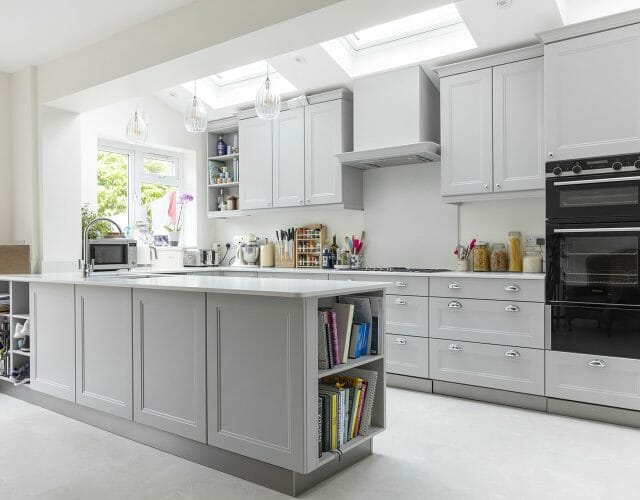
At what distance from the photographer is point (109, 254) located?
394 cm

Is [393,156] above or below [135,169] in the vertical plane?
below

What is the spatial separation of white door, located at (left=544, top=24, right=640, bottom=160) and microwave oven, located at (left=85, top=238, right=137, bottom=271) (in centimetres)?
306

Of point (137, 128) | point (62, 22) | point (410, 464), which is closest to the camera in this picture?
point (410, 464)

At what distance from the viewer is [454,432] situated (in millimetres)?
3096

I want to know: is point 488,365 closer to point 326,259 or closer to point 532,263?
point 532,263

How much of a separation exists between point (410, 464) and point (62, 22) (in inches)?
145

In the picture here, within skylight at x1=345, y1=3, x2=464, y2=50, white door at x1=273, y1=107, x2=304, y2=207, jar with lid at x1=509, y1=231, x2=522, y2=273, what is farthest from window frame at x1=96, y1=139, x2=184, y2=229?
jar with lid at x1=509, y1=231, x2=522, y2=273

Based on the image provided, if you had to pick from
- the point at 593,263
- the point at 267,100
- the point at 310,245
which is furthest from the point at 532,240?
the point at 267,100

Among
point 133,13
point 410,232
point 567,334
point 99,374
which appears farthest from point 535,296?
point 133,13

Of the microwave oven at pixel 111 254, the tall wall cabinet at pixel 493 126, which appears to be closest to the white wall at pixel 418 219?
the tall wall cabinet at pixel 493 126

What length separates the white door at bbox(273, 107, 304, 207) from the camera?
16.6 ft

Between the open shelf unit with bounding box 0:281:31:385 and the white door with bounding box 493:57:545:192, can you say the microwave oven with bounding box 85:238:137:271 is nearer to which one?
the open shelf unit with bounding box 0:281:31:385

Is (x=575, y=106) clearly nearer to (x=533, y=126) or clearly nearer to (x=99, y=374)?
(x=533, y=126)

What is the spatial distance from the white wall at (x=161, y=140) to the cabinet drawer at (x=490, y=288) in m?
3.03
